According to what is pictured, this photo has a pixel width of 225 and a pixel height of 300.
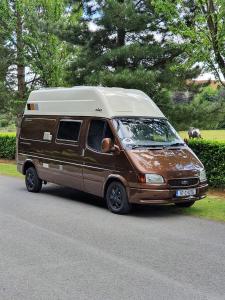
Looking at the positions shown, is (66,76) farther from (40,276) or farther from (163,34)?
(40,276)

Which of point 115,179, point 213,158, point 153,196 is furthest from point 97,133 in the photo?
point 213,158

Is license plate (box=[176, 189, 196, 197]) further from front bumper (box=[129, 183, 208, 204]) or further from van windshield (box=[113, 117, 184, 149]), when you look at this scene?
van windshield (box=[113, 117, 184, 149])

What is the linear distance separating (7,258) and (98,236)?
181cm

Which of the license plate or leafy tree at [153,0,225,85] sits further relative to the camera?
leafy tree at [153,0,225,85]

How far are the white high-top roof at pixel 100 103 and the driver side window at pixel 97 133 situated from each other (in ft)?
0.64

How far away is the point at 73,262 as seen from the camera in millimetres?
6699

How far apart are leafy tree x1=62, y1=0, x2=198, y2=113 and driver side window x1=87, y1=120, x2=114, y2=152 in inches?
240

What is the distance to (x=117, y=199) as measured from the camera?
34.2 feet

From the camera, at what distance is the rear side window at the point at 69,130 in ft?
39.2

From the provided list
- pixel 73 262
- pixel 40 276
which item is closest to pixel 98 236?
pixel 73 262

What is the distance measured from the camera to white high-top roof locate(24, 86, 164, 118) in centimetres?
1127

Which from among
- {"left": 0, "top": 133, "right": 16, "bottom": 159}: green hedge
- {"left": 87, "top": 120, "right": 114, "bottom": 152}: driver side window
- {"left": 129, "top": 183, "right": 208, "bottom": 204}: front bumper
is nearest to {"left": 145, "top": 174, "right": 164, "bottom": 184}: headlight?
{"left": 129, "top": 183, "right": 208, "bottom": 204}: front bumper

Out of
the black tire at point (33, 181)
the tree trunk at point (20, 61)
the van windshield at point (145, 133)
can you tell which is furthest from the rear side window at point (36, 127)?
the tree trunk at point (20, 61)

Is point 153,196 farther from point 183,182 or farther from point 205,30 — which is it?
point 205,30
